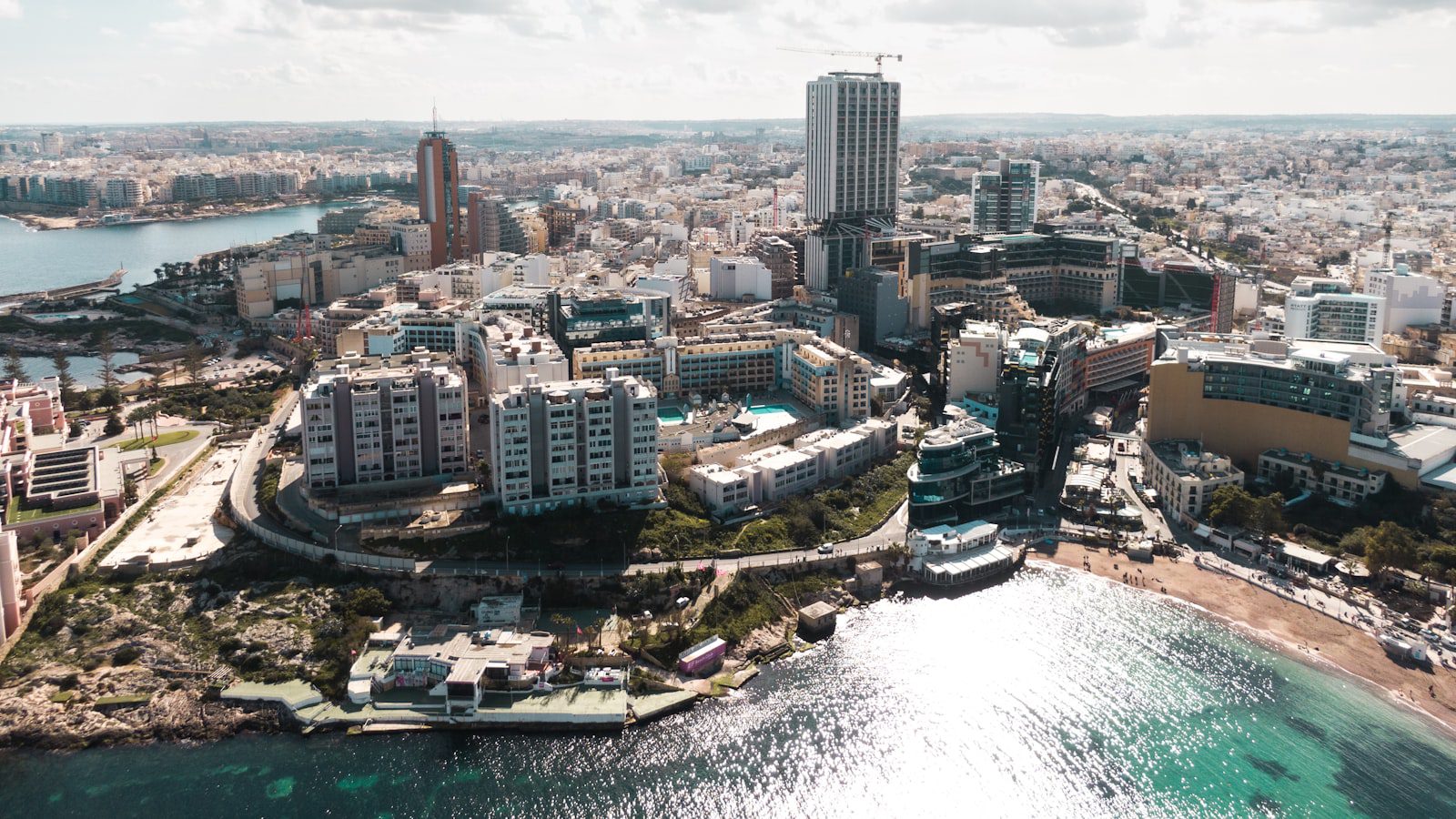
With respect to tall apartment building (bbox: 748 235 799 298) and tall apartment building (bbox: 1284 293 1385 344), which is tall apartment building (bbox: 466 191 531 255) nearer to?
tall apartment building (bbox: 748 235 799 298)

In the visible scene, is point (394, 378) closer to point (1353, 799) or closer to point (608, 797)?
point (608, 797)

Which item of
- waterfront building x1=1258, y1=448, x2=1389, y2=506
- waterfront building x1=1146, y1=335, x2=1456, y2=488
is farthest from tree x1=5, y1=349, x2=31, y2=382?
waterfront building x1=1258, y1=448, x2=1389, y2=506

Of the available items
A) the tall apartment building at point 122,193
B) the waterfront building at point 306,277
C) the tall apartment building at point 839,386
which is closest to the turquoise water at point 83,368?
the waterfront building at point 306,277

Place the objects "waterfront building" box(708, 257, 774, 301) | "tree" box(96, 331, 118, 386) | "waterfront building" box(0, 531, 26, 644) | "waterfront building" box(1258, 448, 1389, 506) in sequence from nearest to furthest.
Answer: "waterfront building" box(0, 531, 26, 644) → "waterfront building" box(1258, 448, 1389, 506) → "tree" box(96, 331, 118, 386) → "waterfront building" box(708, 257, 774, 301)

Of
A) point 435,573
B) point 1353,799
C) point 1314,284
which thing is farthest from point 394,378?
point 1314,284

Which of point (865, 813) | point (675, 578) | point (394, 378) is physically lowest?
point (865, 813)

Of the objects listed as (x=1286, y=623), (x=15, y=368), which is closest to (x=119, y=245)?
(x=15, y=368)
